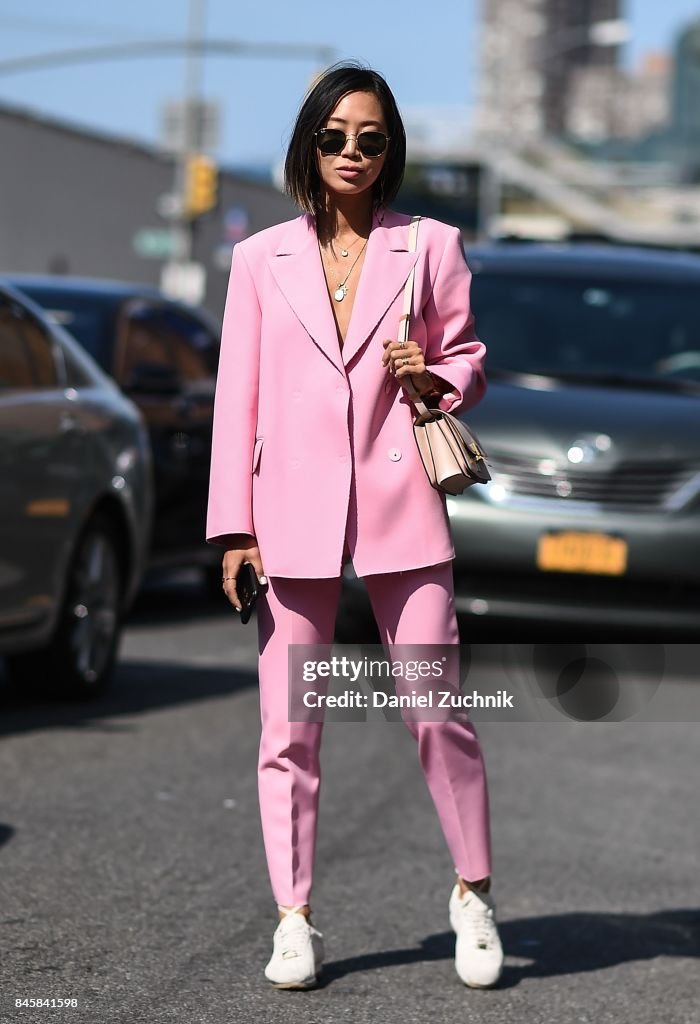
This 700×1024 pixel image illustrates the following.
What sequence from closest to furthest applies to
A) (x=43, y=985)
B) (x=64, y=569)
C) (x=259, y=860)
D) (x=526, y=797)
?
(x=43, y=985)
(x=259, y=860)
(x=526, y=797)
(x=64, y=569)

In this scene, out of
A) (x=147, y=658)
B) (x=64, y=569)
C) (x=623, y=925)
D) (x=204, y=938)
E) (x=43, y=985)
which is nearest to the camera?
(x=43, y=985)

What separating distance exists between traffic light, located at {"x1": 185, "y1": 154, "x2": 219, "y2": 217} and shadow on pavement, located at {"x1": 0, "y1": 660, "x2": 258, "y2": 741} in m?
24.5

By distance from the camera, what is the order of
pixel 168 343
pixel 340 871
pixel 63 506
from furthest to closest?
pixel 168 343, pixel 63 506, pixel 340 871

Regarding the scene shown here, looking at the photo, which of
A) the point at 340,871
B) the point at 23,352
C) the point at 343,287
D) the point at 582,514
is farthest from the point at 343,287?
the point at 582,514

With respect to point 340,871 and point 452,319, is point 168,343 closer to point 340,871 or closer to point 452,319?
point 340,871

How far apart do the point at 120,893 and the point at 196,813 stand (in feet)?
3.44

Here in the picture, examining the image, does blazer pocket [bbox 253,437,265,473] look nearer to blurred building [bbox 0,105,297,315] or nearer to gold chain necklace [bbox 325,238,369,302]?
gold chain necklace [bbox 325,238,369,302]

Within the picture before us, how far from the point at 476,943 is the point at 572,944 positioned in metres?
0.52

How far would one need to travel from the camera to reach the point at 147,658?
9633 millimetres

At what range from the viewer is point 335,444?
4273 mm

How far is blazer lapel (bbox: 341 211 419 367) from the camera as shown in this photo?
4293mm

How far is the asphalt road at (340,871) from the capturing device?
431cm

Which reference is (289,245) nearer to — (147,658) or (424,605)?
(424,605)

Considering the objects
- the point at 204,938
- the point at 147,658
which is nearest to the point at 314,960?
the point at 204,938
